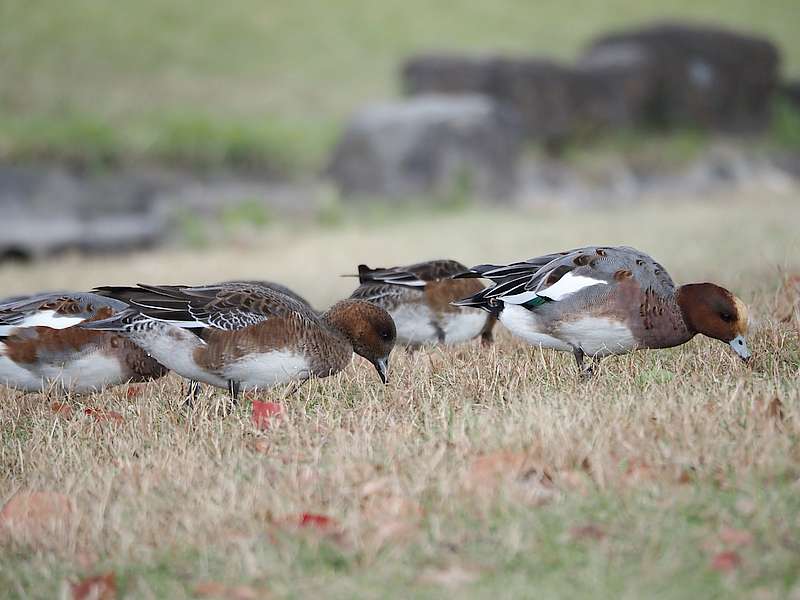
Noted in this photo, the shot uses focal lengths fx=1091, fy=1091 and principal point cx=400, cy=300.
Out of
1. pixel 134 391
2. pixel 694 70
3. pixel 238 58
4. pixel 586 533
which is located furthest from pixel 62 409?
pixel 694 70

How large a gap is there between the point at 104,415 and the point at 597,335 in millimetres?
2077

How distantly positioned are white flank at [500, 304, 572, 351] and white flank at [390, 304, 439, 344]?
2.80ft

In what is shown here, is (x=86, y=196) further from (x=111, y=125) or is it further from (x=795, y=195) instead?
(x=795, y=195)

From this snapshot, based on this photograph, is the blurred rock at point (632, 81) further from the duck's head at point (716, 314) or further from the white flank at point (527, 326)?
the duck's head at point (716, 314)

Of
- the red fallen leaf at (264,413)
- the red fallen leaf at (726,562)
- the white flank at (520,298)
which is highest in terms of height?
the white flank at (520,298)

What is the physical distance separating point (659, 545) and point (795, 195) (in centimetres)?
1382

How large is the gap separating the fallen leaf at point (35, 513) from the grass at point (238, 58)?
9844mm

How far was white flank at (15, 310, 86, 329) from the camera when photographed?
469cm

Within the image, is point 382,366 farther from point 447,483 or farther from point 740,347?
point 447,483

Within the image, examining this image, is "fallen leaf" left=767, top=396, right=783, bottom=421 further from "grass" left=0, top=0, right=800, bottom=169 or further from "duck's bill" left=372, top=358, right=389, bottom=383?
"grass" left=0, top=0, right=800, bottom=169

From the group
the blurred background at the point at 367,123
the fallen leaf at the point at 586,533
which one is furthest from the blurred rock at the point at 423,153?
the fallen leaf at the point at 586,533

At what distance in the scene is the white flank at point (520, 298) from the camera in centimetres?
468

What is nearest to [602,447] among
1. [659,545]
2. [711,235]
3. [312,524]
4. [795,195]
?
[659,545]

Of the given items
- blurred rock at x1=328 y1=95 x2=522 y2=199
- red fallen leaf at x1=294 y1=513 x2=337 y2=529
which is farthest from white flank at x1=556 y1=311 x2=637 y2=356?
blurred rock at x1=328 y1=95 x2=522 y2=199
